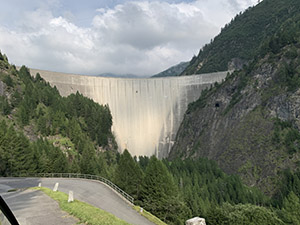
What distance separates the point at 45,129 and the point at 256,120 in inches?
2472

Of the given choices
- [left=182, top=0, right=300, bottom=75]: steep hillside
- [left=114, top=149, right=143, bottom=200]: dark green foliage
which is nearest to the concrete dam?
[left=182, top=0, right=300, bottom=75]: steep hillside

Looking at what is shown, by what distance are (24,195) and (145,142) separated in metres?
89.4

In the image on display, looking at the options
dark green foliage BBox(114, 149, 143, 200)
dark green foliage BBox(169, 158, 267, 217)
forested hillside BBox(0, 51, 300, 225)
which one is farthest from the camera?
dark green foliage BBox(169, 158, 267, 217)

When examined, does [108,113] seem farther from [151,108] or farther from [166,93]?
[166,93]

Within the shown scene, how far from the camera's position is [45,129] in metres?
78.2

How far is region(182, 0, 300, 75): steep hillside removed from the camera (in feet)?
540

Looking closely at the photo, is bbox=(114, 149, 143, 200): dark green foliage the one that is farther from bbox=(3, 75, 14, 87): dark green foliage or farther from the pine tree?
bbox=(3, 75, 14, 87): dark green foliage

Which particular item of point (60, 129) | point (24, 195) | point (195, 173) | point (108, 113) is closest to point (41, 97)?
point (60, 129)

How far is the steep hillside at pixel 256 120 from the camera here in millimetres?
71438

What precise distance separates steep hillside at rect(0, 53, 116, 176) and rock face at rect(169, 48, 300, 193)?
1384 inches

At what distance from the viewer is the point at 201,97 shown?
383 ft

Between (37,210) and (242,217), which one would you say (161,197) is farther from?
(37,210)

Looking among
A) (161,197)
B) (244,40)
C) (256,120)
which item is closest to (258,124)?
(256,120)

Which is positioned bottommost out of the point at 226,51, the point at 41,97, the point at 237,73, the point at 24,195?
the point at 24,195
